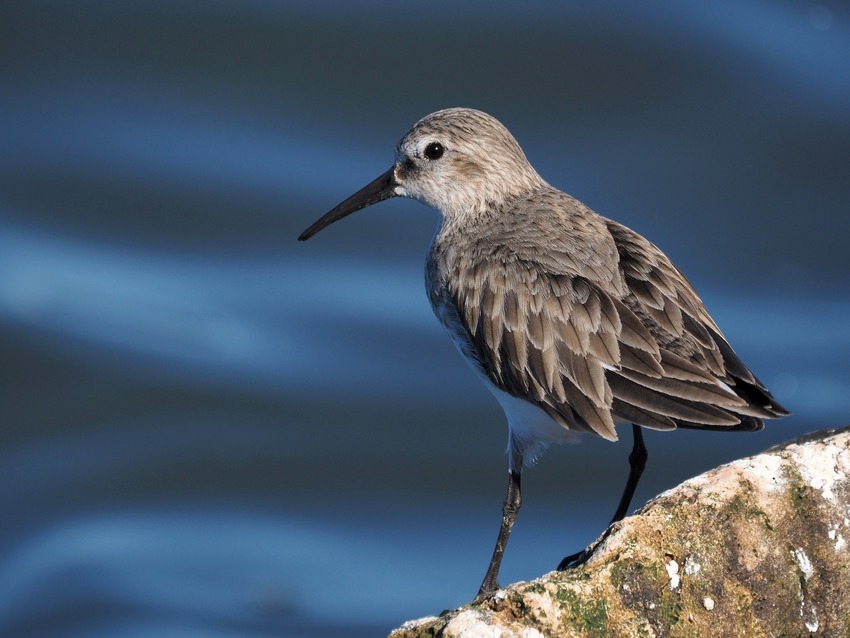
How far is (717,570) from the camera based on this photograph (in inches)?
154

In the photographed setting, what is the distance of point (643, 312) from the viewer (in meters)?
5.41

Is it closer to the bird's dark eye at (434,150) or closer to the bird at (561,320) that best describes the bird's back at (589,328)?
the bird at (561,320)

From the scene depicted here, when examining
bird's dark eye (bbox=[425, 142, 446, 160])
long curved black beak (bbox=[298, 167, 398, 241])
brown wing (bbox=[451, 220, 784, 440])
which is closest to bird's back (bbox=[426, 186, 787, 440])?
brown wing (bbox=[451, 220, 784, 440])

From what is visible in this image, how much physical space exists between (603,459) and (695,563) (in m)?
5.83

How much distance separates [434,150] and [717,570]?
3233mm

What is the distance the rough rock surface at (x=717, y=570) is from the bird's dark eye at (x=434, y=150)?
2.86m

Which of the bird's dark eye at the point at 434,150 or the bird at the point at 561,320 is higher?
the bird's dark eye at the point at 434,150

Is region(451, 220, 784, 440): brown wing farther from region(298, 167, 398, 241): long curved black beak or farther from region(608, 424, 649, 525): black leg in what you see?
region(298, 167, 398, 241): long curved black beak

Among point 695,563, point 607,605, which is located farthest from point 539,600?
point 695,563

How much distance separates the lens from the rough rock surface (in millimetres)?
3664

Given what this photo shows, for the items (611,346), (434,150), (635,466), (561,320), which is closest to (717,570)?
(611,346)

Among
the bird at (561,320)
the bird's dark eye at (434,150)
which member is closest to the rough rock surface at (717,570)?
the bird at (561,320)

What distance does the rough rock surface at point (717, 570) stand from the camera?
12.0ft

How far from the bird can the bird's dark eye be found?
0.9 inches
